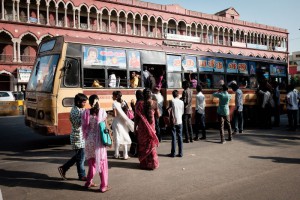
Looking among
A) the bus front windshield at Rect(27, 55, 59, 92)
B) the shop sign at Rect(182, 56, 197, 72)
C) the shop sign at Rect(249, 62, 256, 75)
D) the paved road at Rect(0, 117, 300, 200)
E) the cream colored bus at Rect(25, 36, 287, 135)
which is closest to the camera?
the paved road at Rect(0, 117, 300, 200)

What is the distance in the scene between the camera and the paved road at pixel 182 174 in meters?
4.30

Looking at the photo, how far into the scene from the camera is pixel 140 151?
19.1ft

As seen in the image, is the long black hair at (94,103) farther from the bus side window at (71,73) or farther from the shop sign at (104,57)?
the shop sign at (104,57)

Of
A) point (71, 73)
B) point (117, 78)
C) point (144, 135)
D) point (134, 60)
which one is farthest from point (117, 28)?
point (144, 135)

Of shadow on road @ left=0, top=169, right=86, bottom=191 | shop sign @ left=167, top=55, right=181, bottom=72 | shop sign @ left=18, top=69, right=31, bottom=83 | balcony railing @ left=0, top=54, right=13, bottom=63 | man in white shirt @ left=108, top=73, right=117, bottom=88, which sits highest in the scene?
balcony railing @ left=0, top=54, right=13, bottom=63

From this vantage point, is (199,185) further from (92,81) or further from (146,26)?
(146,26)

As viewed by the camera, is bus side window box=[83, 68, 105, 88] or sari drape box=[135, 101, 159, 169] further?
bus side window box=[83, 68, 105, 88]

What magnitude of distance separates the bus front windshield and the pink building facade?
1986 cm

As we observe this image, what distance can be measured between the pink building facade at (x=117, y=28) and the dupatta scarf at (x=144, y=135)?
22.1 m

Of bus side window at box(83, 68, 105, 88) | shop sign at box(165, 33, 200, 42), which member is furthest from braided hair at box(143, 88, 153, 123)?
shop sign at box(165, 33, 200, 42)

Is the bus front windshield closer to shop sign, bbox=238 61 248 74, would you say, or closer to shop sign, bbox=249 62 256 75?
shop sign, bbox=238 61 248 74

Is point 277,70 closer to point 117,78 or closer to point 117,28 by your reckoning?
point 117,78

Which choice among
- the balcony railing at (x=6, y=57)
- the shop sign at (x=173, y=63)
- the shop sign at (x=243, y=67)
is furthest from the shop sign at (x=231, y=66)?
the balcony railing at (x=6, y=57)

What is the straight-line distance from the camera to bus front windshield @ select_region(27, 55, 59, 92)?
755 cm
